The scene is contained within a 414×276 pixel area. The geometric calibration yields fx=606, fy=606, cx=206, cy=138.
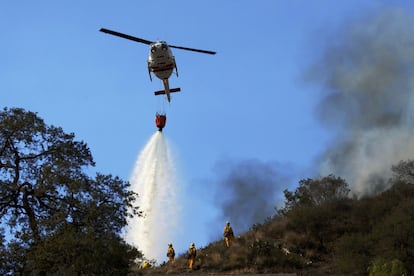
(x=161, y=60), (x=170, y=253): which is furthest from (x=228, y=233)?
(x=161, y=60)

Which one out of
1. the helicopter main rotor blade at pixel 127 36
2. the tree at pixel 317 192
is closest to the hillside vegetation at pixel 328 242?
the tree at pixel 317 192

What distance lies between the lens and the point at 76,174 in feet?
86.4

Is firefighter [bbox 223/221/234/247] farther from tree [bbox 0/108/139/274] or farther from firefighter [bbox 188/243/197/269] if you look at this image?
tree [bbox 0/108/139/274]

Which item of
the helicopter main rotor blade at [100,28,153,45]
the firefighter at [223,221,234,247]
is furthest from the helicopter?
the firefighter at [223,221,234,247]

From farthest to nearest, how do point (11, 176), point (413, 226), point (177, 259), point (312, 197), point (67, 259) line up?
point (312, 197), point (177, 259), point (413, 226), point (11, 176), point (67, 259)

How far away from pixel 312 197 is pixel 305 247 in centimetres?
1515

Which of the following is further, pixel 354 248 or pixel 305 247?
pixel 305 247

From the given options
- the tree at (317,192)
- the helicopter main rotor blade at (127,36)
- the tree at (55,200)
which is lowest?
the tree at (55,200)

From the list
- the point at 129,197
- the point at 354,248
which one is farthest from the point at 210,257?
the point at 129,197

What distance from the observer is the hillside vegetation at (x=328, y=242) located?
36469 mm

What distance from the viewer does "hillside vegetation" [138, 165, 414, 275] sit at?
36.5m

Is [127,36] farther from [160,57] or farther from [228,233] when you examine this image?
[228,233]

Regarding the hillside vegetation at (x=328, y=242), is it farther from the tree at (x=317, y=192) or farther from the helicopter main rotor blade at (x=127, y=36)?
the helicopter main rotor blade at (x=127, y=36)

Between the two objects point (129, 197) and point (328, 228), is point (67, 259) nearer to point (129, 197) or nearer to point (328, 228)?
point (129, 197)
